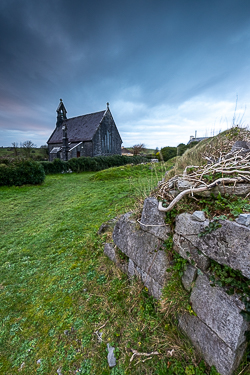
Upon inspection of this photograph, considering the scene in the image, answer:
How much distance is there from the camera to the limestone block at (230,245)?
142 centimetres

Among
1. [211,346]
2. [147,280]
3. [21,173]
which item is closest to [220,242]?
[211,346]

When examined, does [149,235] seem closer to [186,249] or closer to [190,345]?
[186,249]

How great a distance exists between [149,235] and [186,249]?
2.41 feet

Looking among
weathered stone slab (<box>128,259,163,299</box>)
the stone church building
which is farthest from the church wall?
weathered stone slab (<box>128,259,163,299</box>)

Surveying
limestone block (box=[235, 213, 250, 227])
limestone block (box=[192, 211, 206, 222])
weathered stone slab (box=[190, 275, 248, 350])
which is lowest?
weathered stone slab (box=[190, 275, 248, 350])

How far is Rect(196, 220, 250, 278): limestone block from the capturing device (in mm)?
1420

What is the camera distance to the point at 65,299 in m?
2.91

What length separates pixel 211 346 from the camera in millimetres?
1654

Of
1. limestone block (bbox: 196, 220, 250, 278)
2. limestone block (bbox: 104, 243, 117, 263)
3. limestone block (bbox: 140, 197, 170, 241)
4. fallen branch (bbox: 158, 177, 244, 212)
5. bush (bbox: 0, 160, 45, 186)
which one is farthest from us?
bush (bbox: 0, 160, 45, 186)

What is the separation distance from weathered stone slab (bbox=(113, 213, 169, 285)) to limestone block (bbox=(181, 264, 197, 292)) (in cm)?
32

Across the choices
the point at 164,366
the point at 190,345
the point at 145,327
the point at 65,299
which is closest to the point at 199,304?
the point at 190,345

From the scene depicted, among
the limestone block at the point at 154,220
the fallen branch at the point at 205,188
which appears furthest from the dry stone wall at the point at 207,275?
the fallen branch at the point at 205,188

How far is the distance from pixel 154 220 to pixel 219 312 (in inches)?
48.8

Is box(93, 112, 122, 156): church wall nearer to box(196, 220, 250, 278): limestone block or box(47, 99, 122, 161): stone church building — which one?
box(47, 99, 122, 161): stone church building
